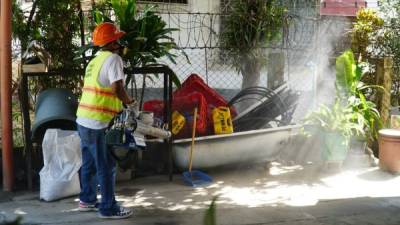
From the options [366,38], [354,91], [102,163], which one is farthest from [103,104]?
[366,38]

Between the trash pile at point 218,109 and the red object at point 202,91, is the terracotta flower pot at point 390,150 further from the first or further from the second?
the red object at point 202,91

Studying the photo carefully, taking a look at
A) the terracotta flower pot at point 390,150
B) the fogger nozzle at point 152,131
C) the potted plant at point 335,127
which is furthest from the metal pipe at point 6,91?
the terracotta flower pot at point 390,150

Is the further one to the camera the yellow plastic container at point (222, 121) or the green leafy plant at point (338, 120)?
the green leafy plant at point (338, 120)

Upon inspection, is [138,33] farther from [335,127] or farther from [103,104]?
[335,127]

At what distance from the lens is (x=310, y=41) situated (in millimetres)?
8516

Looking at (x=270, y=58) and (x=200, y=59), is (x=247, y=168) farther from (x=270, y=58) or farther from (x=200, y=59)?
(x=200, y=59)

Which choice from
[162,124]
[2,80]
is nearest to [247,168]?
[162,124]

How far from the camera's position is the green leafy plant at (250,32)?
7.97 m

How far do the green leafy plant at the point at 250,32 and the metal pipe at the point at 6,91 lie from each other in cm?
341

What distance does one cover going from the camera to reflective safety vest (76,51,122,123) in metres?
4.84

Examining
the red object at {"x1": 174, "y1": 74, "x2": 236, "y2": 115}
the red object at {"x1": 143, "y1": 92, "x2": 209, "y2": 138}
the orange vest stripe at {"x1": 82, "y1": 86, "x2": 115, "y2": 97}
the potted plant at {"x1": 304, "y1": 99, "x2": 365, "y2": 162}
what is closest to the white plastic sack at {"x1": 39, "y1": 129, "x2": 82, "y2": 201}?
the orange vest stripe at {"x1": 82, "y1": 86, "x2": 115, "y2": 97}

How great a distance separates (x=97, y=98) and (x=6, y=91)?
1.48 meters

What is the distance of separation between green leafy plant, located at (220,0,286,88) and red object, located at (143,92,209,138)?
168 cm

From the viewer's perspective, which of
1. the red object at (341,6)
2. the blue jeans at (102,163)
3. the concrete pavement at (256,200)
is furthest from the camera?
the red object at (341,6)
